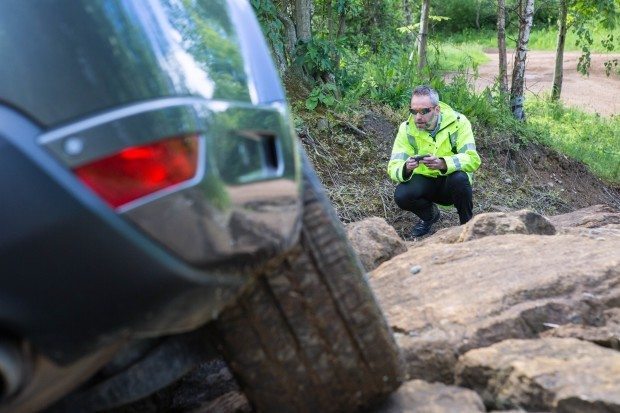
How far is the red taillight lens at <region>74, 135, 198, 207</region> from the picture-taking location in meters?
1.45

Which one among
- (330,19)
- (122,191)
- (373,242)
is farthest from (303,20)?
(122,191)

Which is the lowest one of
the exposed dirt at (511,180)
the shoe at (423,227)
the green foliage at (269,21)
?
the exposed dirt at (511,180)

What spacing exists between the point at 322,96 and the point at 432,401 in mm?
6169

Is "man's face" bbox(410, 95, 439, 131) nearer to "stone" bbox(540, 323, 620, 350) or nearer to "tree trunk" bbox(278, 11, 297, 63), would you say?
"tree trunk" bbox(278, 11, 297, 63)

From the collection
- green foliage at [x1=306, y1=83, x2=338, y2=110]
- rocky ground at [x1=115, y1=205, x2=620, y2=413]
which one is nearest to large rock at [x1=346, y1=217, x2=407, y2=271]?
rocky ground at [x1=115, y1=205, x2=620, y2=413]

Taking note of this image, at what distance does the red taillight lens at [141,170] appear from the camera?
145cm

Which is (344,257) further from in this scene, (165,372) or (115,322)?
(115,322)

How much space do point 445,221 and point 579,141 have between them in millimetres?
6711

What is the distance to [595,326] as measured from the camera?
301cm

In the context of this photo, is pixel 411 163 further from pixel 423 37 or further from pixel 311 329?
pixel 423 37

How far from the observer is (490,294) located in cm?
309

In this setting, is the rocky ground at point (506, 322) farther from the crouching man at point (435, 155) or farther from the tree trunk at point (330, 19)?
the tree trunk at point (330, 19)

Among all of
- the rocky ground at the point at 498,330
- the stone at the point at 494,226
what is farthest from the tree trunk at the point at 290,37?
the rocky ground at the point at 498,330

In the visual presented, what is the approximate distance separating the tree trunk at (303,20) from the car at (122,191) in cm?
663
